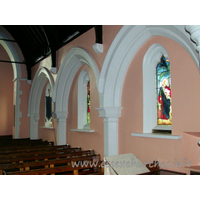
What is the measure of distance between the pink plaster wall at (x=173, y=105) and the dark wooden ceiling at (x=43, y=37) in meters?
1.55

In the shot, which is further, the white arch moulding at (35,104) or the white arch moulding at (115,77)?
the white arch moulding at (35,104)

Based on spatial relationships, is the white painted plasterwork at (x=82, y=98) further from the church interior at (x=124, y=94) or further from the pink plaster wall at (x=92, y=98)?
the pink plaster wall at (x=92, y=98)

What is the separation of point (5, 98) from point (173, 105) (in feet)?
38.8

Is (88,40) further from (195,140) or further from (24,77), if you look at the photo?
(24,77)

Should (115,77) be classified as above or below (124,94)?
above

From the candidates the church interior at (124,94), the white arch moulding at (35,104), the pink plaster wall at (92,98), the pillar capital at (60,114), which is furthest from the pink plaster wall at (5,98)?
the pink plaster wall at (92,98)

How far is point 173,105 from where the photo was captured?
4.42 metres

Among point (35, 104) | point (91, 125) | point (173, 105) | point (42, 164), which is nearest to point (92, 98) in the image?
point (91, 125)

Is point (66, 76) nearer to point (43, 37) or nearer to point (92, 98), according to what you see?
point (92, 98)

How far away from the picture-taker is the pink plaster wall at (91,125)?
645 centimetres

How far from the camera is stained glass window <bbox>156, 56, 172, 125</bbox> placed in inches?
197

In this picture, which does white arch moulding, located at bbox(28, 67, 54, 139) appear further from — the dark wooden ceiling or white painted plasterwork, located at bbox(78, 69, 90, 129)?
white painted plasterwork, located at bbox(78, 69, 90, 129)

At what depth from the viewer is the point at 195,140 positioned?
3.94 m

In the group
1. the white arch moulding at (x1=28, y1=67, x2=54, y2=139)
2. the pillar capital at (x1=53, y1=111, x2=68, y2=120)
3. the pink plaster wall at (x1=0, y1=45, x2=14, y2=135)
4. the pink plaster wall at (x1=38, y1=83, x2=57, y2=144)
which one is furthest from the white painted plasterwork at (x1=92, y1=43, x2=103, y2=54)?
the pink plaster wall at (x1=0, y1=45, x2=14, y2=135)
